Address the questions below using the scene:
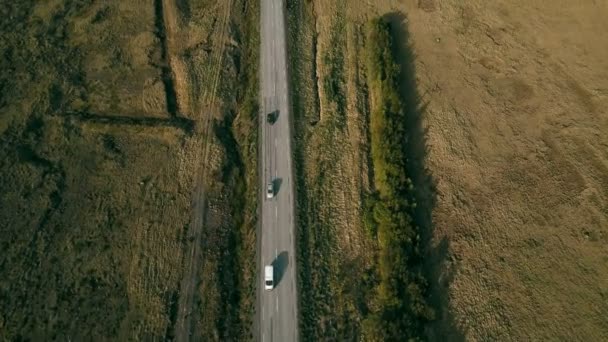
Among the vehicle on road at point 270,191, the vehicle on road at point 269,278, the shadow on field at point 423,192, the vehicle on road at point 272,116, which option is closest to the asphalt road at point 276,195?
the vehicle on road at point 272,116

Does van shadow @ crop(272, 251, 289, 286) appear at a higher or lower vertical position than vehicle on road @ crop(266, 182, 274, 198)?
lower

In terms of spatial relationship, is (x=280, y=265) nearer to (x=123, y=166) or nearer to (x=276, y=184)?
(x=276, y=184)

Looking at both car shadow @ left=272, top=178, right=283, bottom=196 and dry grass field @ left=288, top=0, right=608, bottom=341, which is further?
car shadow @ left=272, top=178, right=283, bottom=196

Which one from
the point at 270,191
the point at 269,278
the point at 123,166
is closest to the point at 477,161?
the point at 270,191

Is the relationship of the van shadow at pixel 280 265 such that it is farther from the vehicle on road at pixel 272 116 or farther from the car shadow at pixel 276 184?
the vehicle on road at pixel 272 116

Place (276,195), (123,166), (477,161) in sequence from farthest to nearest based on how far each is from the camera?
(477,161), (123,166), (276,195)

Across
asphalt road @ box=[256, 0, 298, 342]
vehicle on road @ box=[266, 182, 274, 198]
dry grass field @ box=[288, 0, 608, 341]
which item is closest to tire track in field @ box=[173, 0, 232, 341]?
asphalt road @ box=[256, 0, 298, 342]

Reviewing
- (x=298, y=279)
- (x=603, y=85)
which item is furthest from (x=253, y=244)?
(x=603, y=85)

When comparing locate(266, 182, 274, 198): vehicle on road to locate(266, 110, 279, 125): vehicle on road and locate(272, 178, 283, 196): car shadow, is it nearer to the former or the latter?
locate(272, 178, 283, 196): car shadow
